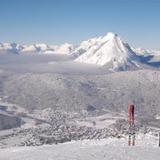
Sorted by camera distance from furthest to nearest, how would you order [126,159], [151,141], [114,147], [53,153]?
[151,141] < [114,147] < [53,153] < [126,159]

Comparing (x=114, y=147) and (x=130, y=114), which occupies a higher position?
(x=130, y=114)

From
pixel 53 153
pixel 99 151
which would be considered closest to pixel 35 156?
pixel 53 153

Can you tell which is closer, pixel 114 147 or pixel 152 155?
pixel 152 155

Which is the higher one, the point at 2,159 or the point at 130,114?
the point at 130,114

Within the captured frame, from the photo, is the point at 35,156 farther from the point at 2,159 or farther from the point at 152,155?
the point at 152,155

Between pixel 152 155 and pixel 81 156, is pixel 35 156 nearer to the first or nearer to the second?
pixel 81 156

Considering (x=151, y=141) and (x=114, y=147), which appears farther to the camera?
(x=151, y=141)

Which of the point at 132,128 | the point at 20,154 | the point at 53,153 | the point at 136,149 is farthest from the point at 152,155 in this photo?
the point at 20,154

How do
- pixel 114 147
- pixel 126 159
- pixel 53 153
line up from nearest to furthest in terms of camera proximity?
pixel 126 159
pixel 53 153
pixel 114 147

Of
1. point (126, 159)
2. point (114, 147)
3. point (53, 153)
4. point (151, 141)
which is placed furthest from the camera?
point (151, 141)
